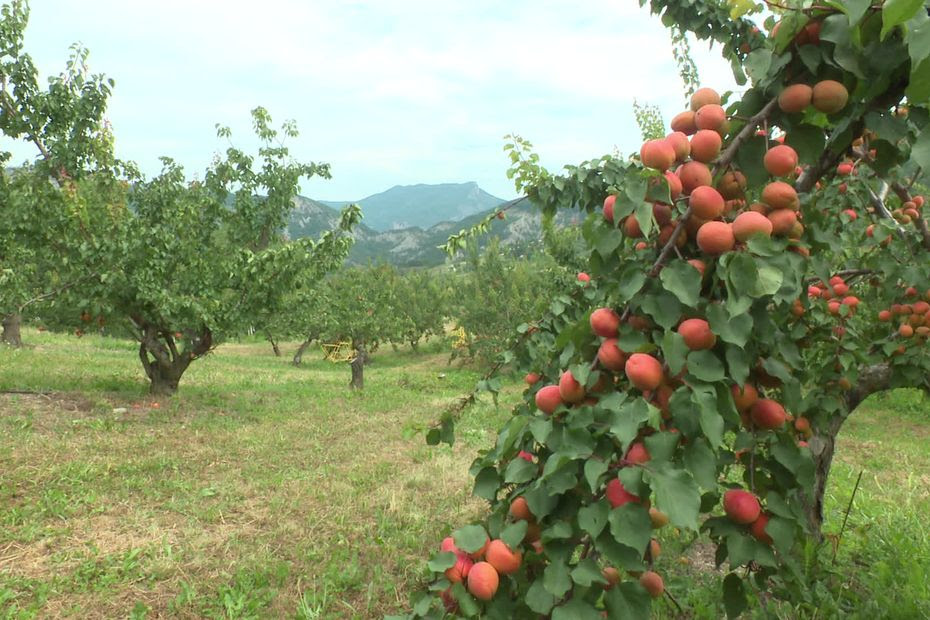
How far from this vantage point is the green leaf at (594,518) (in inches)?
38.1

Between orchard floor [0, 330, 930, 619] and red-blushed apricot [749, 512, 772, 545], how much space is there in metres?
1.23

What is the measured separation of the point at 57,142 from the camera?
297 inches

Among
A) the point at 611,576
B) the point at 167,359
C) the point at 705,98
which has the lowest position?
the point at 167,359

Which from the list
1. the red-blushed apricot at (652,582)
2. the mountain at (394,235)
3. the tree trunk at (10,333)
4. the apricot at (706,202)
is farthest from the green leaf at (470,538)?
the mountain at (394,235)

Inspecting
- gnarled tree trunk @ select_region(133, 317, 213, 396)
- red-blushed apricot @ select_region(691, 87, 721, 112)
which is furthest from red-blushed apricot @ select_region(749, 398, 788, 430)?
gnarled tree trunk @ select_region(133, 317, 213, 396)

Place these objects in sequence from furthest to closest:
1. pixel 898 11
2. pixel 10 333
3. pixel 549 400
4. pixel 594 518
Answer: pixel 10 333 → pixel 549 400 → pixel 594 518 → pixel 898 11

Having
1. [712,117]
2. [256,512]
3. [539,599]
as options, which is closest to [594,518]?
[539,599]

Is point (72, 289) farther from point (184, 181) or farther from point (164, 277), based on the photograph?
point (184, 181)

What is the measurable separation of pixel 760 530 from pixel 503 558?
56cm

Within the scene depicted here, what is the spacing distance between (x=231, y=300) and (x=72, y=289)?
194cm

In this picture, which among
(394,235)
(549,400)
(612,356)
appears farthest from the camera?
(394,235)

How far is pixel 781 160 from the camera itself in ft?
3.56

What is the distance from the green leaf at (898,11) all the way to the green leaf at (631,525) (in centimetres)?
83

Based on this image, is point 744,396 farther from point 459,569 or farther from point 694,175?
point 459,569
